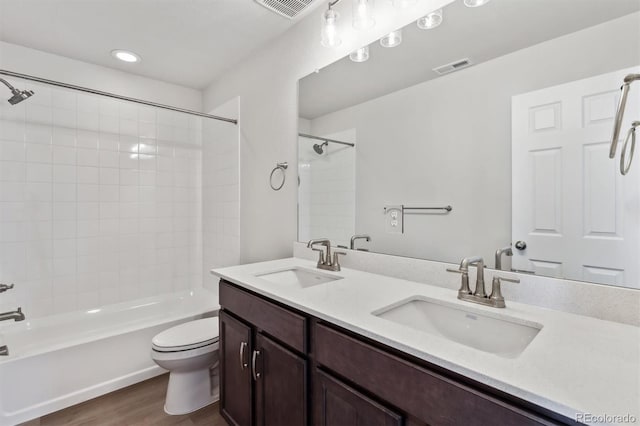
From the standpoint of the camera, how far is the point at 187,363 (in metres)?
1.75

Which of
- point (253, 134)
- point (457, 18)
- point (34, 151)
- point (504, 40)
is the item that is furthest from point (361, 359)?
point (34, 151)

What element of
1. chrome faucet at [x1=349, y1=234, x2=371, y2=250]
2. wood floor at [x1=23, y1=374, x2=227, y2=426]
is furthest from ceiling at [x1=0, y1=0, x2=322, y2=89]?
wood floor at [x1=23, y1=374, x2=227, y2=426]

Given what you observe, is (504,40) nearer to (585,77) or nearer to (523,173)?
(585,77)

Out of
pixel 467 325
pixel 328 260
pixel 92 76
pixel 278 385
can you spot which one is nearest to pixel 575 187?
pixel 467 325

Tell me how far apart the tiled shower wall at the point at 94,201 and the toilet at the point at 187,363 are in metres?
1.16

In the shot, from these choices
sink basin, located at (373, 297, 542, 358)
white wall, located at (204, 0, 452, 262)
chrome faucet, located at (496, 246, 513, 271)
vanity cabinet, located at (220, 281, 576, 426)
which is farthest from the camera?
white wall, located at (204, 0, 452, 262)

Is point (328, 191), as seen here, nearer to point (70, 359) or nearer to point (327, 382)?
point (327, 382)

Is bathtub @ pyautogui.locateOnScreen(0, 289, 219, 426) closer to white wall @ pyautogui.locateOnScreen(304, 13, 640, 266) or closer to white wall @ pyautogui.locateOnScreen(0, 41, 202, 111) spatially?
white wall @ pyautogui.locateOnScreen(304, 13, 640, 266)

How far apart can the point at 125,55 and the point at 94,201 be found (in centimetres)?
121

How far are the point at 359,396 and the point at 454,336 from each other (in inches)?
15.8

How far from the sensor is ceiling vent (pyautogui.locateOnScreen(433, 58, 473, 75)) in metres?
1.23

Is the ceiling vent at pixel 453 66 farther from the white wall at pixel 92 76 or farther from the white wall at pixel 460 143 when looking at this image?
the white wall at pixel 92 76

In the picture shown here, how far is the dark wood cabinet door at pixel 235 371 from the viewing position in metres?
1.38

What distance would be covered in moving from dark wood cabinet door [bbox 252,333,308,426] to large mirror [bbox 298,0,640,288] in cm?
69
